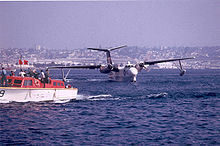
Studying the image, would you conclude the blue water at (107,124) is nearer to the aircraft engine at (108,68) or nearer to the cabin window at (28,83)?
the cabin window at (28,83)

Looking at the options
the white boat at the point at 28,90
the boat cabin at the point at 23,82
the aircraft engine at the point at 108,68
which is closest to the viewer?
the white boat at the point at 28,90

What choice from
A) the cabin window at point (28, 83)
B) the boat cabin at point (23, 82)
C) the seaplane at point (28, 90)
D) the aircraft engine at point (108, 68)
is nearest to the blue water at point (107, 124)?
the seaplane at point (28, 90)

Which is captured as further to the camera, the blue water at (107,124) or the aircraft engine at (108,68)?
the aircraft engine at (108,68)

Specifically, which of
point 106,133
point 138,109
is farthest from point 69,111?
point 106,133

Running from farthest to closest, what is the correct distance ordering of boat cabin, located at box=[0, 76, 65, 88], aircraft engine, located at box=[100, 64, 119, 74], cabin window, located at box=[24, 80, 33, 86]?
aircraft engine, located at box=[100, 64, 119, 74]
cabin window, located at box=[24, 80, 33, 86]
boat cabin, located at box=[0, 76, 65, 88]

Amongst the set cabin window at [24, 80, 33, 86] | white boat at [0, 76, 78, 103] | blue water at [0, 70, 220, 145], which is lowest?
blue water at [0, 70, 220, 145]

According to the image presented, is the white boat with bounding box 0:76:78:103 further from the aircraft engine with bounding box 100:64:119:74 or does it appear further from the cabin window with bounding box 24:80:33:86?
the aircraft engine with bounding box 100:64:119:74

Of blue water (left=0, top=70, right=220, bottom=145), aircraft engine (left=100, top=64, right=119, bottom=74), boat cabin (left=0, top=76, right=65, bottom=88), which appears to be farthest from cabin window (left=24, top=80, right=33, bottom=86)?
aircraft engine (left=100, top=64, right=119, bottom=74)

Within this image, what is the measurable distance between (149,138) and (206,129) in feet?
20.1

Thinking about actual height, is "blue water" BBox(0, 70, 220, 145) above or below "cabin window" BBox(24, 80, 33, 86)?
below

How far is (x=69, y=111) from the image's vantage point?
3903 centimetres

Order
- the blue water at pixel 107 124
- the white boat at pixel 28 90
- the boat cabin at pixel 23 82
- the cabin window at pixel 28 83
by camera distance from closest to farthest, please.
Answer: the blue water at pixel 107 124 → the white boat at pixel 28 90 → the boat cabin at pixel 23 82 → the cabin window at pixel 28 83

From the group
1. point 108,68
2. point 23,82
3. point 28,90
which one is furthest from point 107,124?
point 108,68

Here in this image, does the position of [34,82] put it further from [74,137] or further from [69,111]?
[74,137]
